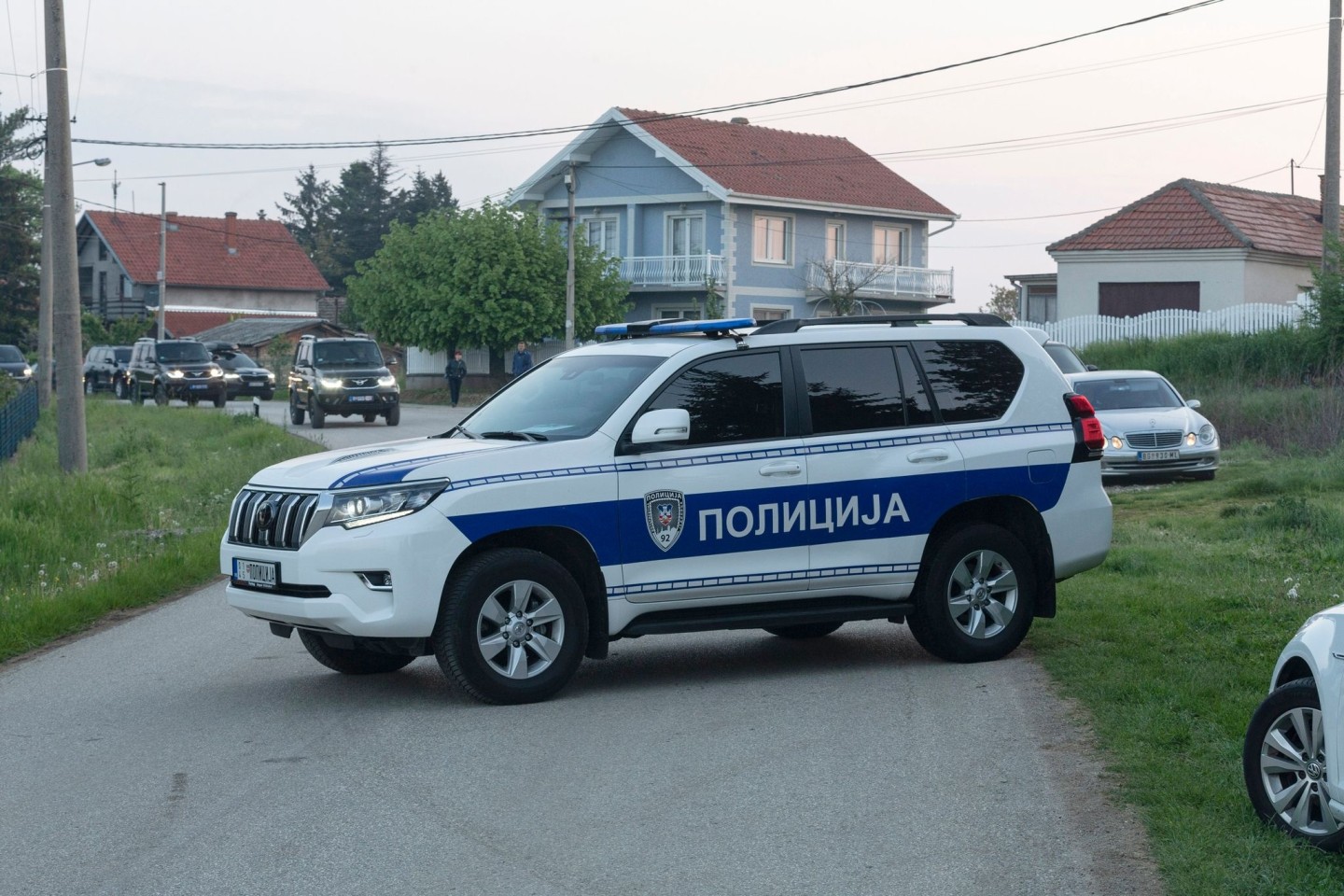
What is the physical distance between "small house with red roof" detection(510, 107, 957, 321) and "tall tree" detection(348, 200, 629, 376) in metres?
1.87

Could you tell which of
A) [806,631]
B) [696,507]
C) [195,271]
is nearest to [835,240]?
[195,271]

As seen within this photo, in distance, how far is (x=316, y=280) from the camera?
304ft

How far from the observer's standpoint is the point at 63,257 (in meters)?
19.9

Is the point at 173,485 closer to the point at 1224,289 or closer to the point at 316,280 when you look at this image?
the point at 1224,289

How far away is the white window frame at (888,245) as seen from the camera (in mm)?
60969

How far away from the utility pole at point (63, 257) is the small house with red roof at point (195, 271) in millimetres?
66559

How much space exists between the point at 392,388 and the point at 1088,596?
89.2 ft

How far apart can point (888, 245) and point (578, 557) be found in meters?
53.7

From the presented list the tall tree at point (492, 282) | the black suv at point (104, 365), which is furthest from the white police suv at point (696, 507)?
the black suv at point (104, 365)

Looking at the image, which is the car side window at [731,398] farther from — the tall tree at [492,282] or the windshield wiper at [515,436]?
the tall tree at [492,282]

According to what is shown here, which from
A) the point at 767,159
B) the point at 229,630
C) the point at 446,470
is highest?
the point at 767,159

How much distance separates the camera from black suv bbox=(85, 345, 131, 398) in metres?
58.0

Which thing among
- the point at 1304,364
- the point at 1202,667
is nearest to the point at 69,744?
the point at 1202,667

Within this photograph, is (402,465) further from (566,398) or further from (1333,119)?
(1333,119)
